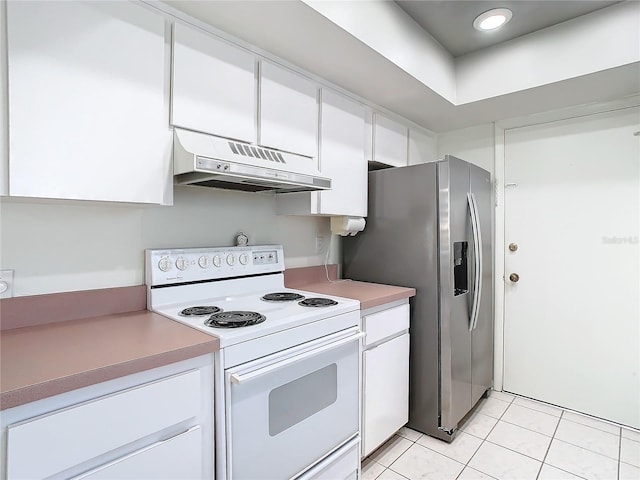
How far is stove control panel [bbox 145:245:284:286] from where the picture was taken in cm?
153

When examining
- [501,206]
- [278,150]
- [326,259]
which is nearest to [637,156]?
[501,206]

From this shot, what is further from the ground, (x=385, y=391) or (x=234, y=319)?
(x=234, y=319)

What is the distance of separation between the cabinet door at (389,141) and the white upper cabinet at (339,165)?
19 cm

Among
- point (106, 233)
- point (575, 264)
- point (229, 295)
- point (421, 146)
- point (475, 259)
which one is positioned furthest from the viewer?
point (421, 146)

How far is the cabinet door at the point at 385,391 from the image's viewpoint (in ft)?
6.00

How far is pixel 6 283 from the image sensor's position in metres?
1.21

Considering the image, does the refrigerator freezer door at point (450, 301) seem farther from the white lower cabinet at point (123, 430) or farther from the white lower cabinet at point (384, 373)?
the white lower cabinet at point (123, 430)

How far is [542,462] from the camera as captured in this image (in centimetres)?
190

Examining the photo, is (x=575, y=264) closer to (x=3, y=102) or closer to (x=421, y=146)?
(x=421, y=146)

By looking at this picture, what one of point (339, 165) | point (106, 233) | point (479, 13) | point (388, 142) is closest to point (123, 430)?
point (106, 233)

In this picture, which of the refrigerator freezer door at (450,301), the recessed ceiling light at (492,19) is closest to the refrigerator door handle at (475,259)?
the refrigerator freezer door at (450,301)

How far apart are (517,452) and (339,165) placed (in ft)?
6.44

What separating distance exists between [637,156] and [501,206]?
2.77 ft

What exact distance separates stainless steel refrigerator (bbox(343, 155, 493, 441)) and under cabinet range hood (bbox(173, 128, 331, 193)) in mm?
706
